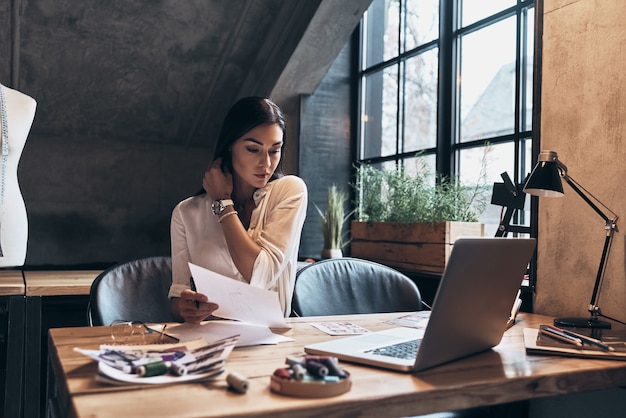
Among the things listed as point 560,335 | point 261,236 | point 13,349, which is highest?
point 261,236

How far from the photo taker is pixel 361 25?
444 cm

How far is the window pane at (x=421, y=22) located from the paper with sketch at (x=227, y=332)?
260 centimetres

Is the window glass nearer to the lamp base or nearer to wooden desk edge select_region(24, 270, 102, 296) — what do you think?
the lamp base

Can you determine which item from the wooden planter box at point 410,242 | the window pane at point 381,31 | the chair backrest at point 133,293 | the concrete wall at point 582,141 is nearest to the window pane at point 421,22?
the window pane at point 381,31

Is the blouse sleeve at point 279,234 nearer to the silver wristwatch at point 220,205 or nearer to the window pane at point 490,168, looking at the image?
the silver wristwatch at point 220,205

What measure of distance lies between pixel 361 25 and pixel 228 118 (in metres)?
2.71

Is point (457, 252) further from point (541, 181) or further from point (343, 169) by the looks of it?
point (343, 169)

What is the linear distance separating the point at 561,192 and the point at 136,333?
1263 millimetres

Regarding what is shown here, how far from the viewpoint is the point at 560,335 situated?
1.50 metres

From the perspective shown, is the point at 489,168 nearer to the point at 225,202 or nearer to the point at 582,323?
the point at 582,323

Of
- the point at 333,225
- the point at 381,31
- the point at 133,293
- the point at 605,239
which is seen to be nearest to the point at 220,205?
the point at 133,293

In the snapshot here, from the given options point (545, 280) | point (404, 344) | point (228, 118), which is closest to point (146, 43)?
point (228, 118)

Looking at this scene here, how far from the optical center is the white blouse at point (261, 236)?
6.13 feet

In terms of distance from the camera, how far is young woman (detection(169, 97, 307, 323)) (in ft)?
6.13
